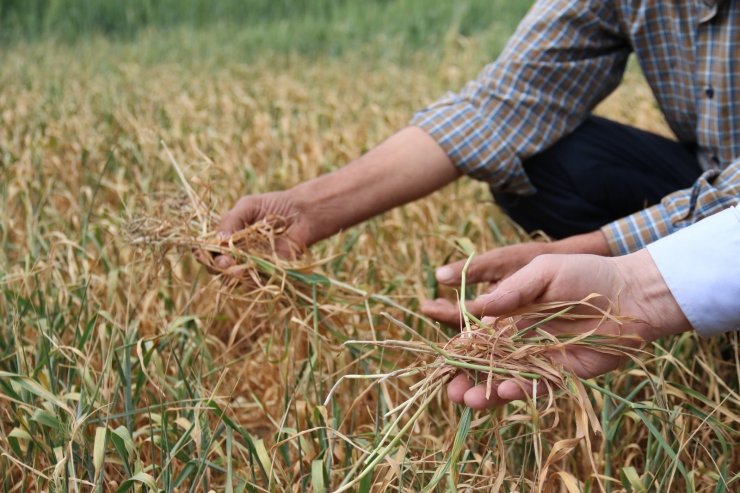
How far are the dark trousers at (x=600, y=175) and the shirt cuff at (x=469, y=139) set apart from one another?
102mm

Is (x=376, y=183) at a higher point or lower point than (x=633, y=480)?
higher

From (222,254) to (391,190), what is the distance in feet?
1.14

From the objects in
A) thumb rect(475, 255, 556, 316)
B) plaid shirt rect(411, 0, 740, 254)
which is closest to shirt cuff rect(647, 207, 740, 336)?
thumb rect(475, 255, 556, 316)

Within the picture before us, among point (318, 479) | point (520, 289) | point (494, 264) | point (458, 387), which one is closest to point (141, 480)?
point (318, 479)

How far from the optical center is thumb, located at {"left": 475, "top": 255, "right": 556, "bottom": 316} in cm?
108

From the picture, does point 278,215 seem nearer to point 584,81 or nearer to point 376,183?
point 376,183

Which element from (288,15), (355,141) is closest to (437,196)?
(355,141)

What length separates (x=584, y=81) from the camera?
1.87 m

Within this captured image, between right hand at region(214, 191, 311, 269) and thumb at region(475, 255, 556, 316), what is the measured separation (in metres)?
0.55

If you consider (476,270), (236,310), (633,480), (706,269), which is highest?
(706,269)

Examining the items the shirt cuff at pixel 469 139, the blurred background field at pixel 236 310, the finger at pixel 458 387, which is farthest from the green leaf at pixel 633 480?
the shirt cuff at pixel 469 139

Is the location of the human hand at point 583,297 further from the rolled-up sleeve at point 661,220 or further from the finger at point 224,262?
the finger at point 224,262

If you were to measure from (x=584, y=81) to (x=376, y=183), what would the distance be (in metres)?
0.50

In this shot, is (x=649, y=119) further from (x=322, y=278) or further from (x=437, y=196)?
(x=322, y=278)
